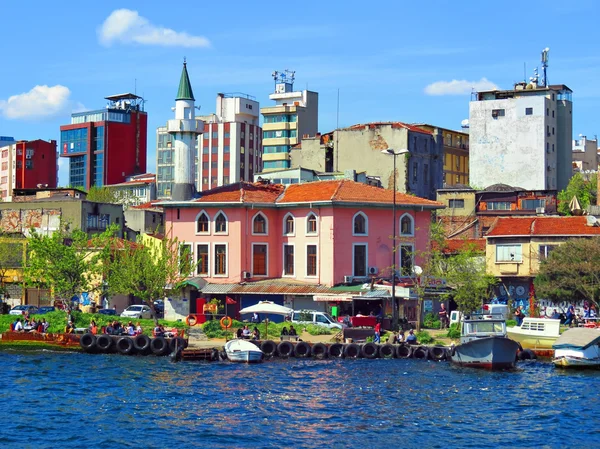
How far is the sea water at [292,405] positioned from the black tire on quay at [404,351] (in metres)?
0.65

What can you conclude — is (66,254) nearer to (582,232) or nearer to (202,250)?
(202,250)

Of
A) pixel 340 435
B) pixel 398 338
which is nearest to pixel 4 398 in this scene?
pixel 340 435

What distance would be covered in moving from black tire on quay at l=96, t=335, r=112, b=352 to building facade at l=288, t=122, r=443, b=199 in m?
55.5

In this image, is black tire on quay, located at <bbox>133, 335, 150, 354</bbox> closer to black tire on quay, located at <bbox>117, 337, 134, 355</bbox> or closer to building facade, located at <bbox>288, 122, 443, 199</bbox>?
black tire on quay, located at <bbox>117, 337, 134, 355</bbox>

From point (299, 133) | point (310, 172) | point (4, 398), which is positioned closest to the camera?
point (4, 398)

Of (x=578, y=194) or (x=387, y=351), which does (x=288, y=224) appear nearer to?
(x=387, y=351)

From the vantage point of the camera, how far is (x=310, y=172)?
313 ft

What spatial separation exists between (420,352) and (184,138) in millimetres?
29471

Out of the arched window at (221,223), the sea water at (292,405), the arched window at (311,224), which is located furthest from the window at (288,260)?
the sea water at (292,405)

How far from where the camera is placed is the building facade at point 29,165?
155 meters

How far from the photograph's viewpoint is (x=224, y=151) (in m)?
156

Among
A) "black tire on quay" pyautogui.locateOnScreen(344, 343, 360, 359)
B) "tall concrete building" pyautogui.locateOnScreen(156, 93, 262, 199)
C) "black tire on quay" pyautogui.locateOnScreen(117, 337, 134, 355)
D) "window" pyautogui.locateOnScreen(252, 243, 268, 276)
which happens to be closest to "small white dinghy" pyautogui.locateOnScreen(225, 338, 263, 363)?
"black tire on quay" pyautogui.locateOnScreen(344, 343, 360, 359)

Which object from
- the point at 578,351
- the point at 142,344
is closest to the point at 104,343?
the point at 142,344

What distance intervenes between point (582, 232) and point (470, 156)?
5319 centimetres
